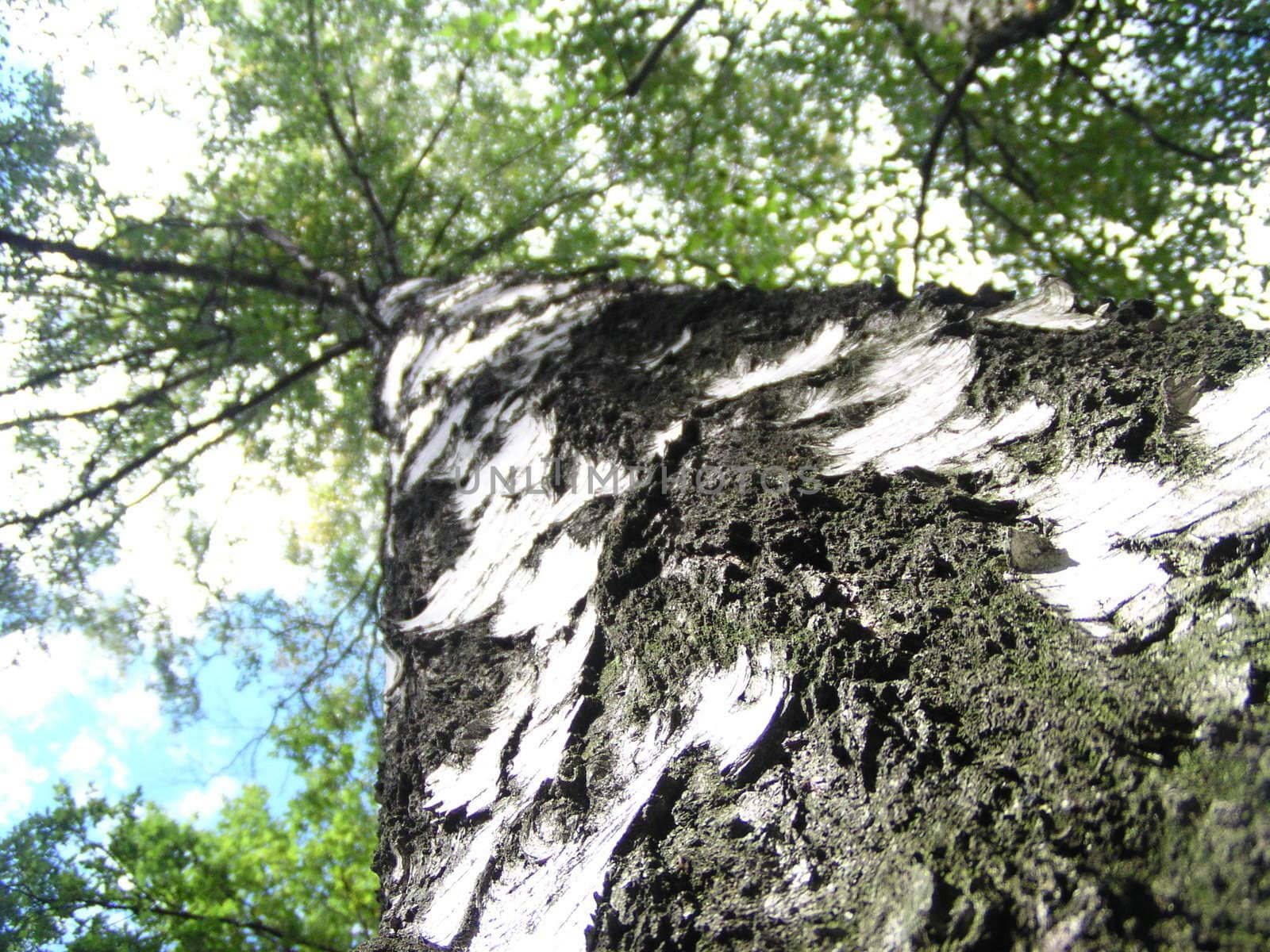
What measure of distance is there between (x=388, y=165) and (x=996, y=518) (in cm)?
540

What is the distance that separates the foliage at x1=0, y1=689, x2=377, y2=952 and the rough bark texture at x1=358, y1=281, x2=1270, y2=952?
4826mm

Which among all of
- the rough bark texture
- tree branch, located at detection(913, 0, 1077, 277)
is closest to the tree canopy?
tree branch, located at detection(913, 0, 1077, 277)

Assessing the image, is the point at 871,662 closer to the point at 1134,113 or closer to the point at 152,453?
the point at 1134,113

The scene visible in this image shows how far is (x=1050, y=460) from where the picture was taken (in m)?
0.88

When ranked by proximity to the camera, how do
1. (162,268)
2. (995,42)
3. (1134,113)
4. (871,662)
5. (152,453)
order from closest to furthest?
(871,662) < (995,42) < (1134,113) < (162,268) < (152,453)

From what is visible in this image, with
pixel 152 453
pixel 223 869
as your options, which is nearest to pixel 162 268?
pixel 152 453

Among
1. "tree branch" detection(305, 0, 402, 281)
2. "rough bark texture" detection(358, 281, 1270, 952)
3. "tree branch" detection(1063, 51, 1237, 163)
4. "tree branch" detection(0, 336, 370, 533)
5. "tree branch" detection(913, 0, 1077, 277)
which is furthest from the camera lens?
"tree branch" detection(0, 336, 370, 533)

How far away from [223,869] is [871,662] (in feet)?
23.5

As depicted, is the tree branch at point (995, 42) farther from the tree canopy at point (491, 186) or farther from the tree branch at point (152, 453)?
the tree branch at point (152, 453)

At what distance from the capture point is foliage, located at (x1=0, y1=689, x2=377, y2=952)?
4551 mm

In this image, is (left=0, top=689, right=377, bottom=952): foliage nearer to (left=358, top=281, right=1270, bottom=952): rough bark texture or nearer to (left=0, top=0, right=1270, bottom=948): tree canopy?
(left=0, top=0, right=1270, bottom=948): tree canopy

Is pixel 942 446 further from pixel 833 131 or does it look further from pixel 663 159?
pixel 833 131

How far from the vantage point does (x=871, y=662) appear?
2.49ft

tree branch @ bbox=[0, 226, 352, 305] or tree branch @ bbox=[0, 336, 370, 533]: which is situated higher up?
tree branch @ bbox=[0, 226, 352, 305]
